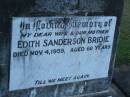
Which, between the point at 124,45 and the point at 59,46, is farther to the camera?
the point at 124,45

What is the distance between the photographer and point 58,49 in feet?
11.2

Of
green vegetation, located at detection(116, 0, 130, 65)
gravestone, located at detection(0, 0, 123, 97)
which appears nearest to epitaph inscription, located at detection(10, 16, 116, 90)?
gravestone, located at detection(0, 0, 123, 97)

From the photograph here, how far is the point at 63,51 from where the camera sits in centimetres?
345

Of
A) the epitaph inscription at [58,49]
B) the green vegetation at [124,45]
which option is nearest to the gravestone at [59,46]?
the epitaph inscription at [58,49]

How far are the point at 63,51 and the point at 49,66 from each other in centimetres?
21

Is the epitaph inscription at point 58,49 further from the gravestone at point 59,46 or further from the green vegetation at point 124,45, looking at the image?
the green vegetation at point 124,45

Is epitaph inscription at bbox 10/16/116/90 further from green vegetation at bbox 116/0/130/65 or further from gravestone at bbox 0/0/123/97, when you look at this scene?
green vegetation at bbox 116/0/130/65

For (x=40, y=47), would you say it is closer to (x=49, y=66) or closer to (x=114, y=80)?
(x=49, y=66)

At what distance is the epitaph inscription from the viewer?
10.5 ft

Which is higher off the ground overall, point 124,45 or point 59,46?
point 59,46

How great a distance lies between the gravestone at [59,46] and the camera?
3162 millimetres

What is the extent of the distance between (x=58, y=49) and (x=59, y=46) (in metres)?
0.03

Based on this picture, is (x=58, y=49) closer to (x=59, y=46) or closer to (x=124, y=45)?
(x=59, y=46)

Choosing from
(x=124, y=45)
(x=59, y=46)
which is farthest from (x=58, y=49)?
(x=124, y=45)
